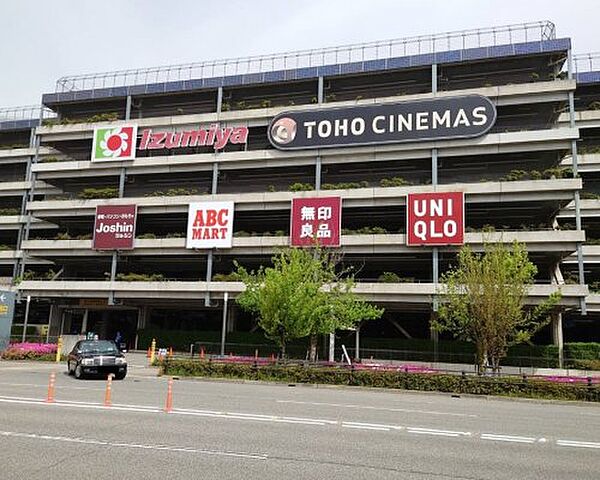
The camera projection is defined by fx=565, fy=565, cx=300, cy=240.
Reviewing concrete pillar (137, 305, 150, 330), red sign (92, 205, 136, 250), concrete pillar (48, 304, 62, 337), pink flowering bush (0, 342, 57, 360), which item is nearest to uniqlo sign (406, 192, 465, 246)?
red sign (92, 205, 136, 250)

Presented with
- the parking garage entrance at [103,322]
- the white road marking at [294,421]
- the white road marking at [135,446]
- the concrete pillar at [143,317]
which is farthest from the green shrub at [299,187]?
the white road marking at [135,446]

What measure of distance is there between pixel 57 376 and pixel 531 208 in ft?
109

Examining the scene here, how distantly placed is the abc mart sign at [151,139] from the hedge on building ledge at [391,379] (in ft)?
81.9

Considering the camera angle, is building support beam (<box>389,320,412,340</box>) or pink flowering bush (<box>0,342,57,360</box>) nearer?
pink flowering bush (<box>0,342,57,360</box>)

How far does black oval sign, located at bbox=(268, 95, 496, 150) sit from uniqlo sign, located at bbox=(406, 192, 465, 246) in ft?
15.6

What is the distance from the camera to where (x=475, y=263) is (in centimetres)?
2597

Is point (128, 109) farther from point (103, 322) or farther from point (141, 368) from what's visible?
point (141, 368)

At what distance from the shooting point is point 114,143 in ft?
158

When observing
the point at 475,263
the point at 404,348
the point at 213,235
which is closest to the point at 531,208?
the point at 404,348

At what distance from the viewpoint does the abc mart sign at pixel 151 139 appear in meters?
45.9

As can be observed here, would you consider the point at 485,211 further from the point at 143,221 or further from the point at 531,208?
the point at 143,221

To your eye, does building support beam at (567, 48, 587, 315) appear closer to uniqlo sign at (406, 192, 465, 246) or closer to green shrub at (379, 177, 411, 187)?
uniqlo sign at (406, 192, 465, 246)

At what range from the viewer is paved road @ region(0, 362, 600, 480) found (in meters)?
7.65

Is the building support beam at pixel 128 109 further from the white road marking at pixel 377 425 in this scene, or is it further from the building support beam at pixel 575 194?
the white road marking at pixel 377 425
